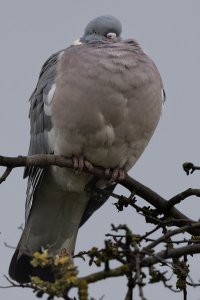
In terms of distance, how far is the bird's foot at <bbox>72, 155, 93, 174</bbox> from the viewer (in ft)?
16.8

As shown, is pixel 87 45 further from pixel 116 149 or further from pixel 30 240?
pixel 30 240

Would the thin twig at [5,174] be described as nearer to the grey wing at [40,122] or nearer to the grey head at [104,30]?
the grey wing at [40,122]

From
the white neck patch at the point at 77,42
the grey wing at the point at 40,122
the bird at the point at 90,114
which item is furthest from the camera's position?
the white neck patch at the point at 77,42

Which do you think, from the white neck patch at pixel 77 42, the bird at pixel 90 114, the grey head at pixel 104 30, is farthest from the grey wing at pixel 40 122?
the grey head at pixel 104 30

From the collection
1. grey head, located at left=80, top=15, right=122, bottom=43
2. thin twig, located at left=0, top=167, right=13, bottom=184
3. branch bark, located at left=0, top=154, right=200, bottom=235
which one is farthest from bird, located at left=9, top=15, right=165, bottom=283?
thin twig, located at left=0, top=167, right=13, bottom=184

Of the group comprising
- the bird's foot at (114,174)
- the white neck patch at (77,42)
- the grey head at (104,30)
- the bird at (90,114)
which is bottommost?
the bird's foot at (114,174)

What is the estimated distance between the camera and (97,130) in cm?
511

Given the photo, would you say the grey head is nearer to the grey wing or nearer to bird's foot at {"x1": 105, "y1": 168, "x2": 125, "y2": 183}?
the grey wing

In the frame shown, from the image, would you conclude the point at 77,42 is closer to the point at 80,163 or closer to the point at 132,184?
the point at 80,163

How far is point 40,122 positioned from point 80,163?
1.83 feet

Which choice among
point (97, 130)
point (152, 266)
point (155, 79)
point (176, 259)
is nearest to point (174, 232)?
point (152, 266)

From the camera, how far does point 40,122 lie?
5.52 m

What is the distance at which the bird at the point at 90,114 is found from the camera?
201 inches

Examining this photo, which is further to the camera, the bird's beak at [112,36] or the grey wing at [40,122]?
the bird's beak at [112,36]
